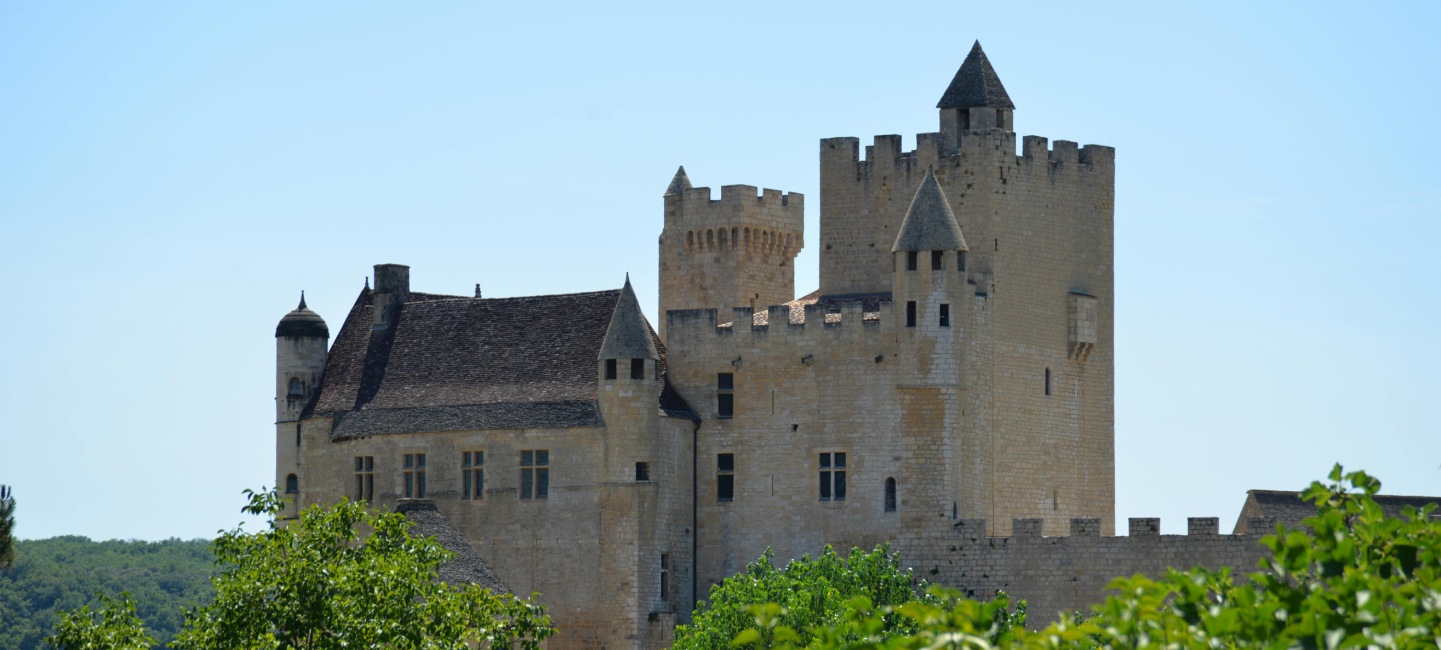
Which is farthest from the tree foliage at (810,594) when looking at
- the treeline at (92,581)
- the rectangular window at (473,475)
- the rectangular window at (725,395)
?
the treeline at (92,581)

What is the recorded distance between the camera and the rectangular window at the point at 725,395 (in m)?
63.9

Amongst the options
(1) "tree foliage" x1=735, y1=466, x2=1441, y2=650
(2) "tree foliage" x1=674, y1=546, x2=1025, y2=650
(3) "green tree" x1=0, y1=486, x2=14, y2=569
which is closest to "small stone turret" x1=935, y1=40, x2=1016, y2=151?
(2) "tree foliage" x1=674, y1=546, x2=1025, y2=650

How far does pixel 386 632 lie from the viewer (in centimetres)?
4338

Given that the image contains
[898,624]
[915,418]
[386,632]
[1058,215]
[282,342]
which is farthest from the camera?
[282,342]

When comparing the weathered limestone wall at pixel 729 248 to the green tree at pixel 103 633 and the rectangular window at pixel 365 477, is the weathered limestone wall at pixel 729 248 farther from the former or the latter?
the green tree at pixel 103 633

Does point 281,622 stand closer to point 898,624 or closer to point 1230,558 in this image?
point 898,624

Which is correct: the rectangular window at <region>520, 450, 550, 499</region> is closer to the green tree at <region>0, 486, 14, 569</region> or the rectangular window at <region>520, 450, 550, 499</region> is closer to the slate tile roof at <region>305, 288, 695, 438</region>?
the slate tile roof at <region>305, 288, 695, 438</region>

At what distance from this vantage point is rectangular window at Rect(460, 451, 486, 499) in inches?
2557

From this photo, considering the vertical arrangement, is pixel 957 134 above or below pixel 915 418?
above

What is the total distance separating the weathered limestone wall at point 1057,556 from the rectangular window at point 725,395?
19.6 feet

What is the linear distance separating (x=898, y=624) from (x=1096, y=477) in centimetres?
1160

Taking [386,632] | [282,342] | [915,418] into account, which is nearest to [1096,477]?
[915,418]

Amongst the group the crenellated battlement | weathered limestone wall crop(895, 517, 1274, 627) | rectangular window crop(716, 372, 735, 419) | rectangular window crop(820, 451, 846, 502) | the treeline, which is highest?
the crenellated battlement

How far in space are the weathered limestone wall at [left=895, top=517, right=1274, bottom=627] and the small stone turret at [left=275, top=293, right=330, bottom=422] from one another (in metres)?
18.6
